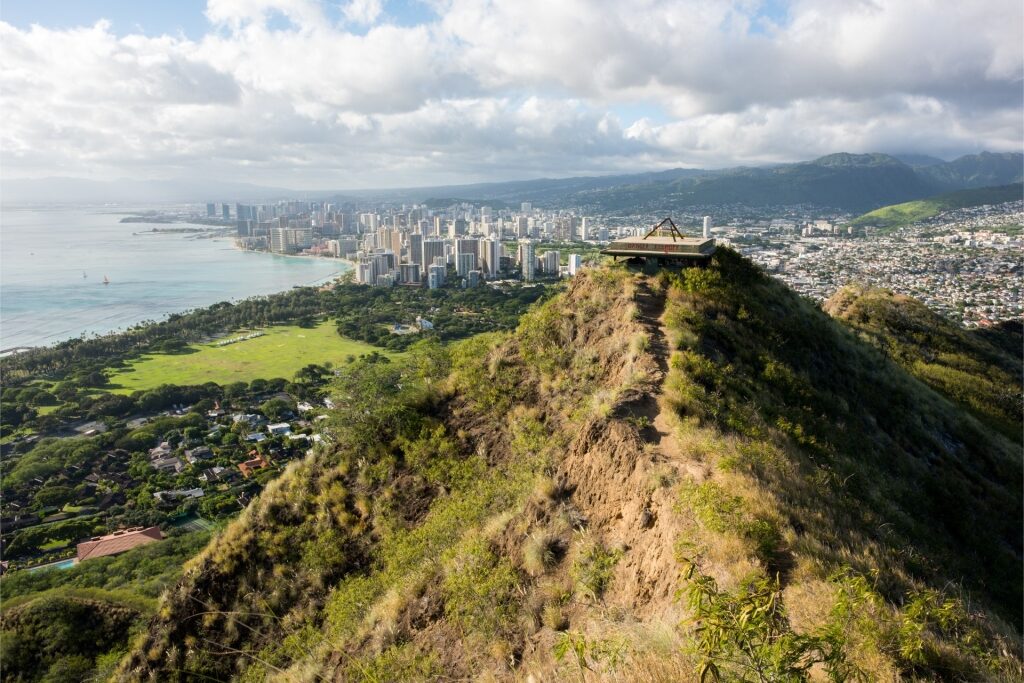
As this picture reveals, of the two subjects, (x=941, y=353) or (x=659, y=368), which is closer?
(x=659, y=368)

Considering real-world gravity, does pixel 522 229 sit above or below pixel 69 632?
above

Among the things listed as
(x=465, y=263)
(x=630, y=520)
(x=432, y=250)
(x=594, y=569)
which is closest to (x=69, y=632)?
(x=594, y=569)

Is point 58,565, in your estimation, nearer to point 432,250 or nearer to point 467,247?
point 467,247

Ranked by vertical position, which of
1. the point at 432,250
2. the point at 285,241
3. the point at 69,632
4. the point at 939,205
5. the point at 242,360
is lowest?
the point at 242,360

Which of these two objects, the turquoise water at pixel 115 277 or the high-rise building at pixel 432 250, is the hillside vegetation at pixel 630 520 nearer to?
the turquoise water at pixel 115 277

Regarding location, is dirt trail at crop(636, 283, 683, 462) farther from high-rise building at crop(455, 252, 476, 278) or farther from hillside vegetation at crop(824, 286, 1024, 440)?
high-rise building at crop(455, 252, 476, 278)

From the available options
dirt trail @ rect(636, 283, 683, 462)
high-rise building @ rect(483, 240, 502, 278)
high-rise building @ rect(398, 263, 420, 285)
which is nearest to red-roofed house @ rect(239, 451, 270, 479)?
dirt trail @ rect(636, 283, 683, 462)

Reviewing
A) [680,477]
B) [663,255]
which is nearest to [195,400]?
[663,255]

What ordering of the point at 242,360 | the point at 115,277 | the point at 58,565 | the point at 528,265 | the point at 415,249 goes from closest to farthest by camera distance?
the point at 58,565 < the point at 242,360 < the point at 528,265 < the point at 115,277 < the point at 415,249

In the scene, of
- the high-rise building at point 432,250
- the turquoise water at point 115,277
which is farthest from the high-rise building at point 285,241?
the high-rise building at point 432,250
